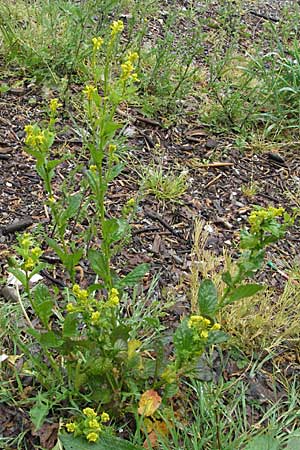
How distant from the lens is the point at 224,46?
390cm

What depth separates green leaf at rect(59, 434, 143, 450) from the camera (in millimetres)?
1509

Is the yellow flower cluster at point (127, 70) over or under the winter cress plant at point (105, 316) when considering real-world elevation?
over

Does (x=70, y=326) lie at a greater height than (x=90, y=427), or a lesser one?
greater

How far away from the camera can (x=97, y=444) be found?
1539 millimetres

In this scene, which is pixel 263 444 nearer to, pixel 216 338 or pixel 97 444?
pixel 216 338

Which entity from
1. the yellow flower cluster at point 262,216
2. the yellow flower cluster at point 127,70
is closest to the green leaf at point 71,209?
the yellow flower cluster at point 127,70

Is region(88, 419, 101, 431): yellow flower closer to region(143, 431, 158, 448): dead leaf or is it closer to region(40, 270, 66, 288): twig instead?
region(143, 431, 158, 448): dead leaf

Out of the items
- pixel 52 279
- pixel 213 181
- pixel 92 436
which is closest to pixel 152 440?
pixel 92 436

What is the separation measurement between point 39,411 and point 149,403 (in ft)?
1.02

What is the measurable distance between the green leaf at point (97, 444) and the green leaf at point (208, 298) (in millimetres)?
401

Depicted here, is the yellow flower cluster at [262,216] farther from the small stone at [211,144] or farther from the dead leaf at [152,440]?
the small stone at [211,144]

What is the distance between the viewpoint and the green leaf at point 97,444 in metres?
1.51

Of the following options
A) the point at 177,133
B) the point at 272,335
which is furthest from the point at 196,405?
the point at 177,133

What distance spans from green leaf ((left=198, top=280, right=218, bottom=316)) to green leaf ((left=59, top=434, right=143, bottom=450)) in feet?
1.32
